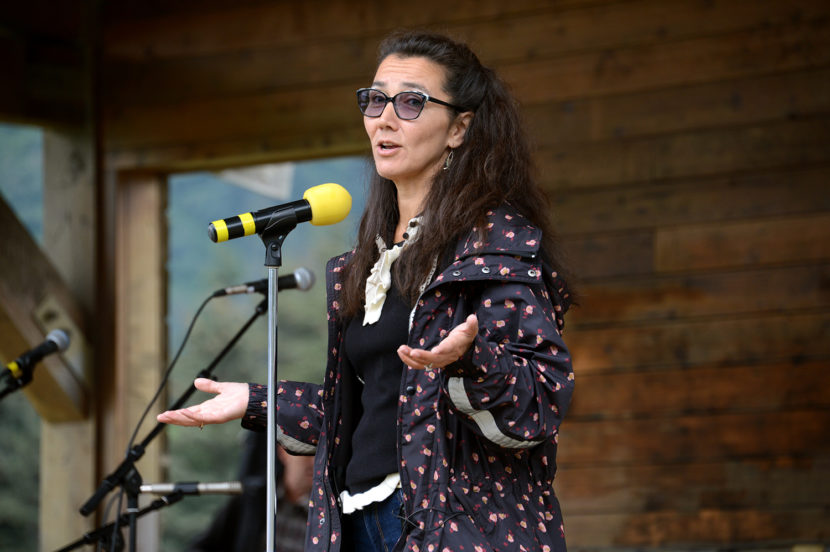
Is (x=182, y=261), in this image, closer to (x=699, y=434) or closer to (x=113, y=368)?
(x=113, y=368)

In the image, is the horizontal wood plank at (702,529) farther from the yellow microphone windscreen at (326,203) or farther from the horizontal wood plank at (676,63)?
the yellow microphone windscreen at (326,203)

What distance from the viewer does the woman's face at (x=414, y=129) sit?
1.89 meters

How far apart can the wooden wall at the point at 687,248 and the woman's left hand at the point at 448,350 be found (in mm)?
2561

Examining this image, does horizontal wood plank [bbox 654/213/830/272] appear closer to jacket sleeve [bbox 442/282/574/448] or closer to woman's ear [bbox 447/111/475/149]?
woman's ear [bbox 447/111/475/149]

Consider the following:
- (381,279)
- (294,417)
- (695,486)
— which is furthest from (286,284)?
(695,486)

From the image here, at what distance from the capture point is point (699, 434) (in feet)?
12.7

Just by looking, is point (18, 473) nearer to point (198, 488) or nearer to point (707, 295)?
A: point (198, 488)

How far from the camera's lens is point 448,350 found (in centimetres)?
144

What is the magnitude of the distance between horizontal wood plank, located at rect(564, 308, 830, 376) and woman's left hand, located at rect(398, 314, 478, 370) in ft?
8.56

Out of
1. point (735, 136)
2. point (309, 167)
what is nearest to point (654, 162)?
point (735, 136)

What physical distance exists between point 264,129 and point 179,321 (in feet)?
3.32

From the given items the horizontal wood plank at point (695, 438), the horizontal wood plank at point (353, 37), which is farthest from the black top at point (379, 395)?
the horizontal wood plank at point (695, 438)

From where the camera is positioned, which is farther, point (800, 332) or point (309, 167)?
point (309, 167)

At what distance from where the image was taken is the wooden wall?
3.77 metres
